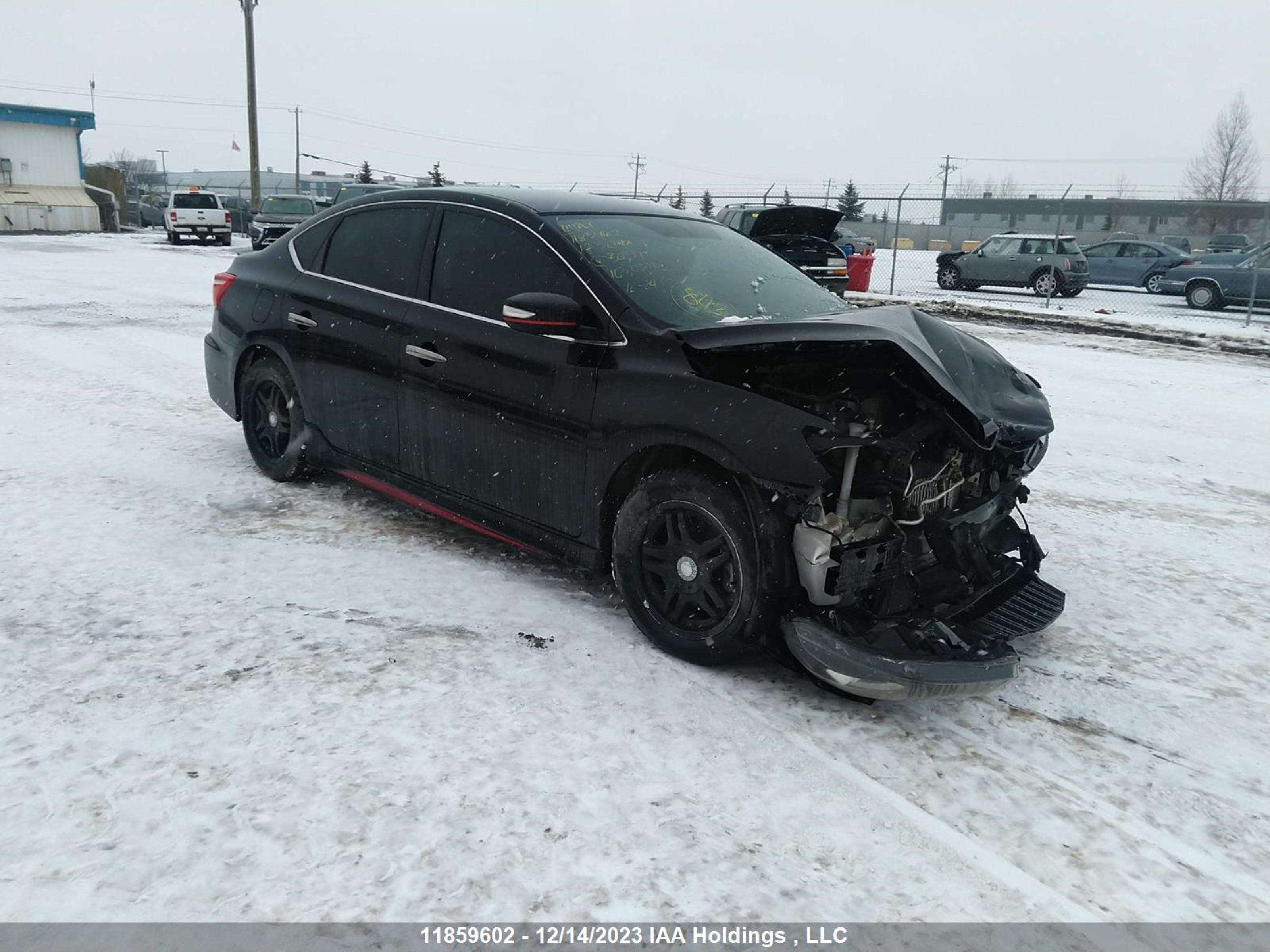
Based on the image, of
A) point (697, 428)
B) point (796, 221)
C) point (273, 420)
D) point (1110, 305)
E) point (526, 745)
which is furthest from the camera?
point (1110, 305)

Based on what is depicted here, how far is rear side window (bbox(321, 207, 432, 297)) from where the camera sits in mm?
4375

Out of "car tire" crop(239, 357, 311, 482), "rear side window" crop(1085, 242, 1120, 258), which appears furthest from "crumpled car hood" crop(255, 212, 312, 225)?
"car tire" crop(239, 357, 311, 482)

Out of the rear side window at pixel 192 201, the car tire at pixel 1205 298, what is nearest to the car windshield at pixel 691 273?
the car tire at pixel 1205 298

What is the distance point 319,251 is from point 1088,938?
4531 millimetres

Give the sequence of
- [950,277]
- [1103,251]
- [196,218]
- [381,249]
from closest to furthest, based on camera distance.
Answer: [381,249], [950,277], [1103,251], [196,218]

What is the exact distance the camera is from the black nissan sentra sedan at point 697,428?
9.97ft

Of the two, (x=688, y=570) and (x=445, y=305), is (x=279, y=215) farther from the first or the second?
(x=688, y=570)

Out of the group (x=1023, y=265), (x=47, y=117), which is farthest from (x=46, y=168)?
(x=1023, y=265)

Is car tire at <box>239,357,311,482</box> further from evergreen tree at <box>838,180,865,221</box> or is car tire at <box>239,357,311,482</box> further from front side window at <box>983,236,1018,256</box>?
front side window at <box>983,236,1018,256</box>

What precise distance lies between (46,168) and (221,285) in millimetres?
42575

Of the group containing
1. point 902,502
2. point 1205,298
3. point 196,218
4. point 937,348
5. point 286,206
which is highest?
point 286,206

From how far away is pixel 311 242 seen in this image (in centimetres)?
504

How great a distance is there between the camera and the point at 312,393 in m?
4.82

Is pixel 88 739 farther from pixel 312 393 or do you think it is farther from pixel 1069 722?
pixel 1069 722
